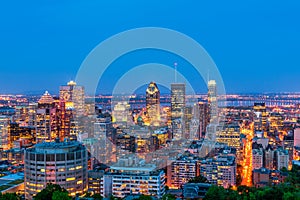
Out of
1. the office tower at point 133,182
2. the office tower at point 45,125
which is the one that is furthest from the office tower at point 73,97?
the office tower at point 133,182

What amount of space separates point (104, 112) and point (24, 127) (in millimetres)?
3095

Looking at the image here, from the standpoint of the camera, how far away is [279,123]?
18141mm

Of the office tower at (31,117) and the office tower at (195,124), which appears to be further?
the office tower at (31,117)

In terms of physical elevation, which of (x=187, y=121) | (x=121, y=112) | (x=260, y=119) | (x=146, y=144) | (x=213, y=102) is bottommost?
(x=146, y=144)

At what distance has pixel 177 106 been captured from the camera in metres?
17.1

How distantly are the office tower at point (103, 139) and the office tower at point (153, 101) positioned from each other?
306 cm

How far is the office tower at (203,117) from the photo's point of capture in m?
14.6

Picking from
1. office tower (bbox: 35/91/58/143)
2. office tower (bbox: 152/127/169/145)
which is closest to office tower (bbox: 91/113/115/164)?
office tower (bbox: 152/127/169/145)

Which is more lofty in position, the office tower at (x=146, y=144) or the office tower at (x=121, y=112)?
the office tower at (x=121, y=112)

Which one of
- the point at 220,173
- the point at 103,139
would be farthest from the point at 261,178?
the point at 103,139

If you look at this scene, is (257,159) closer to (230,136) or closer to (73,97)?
(230,136)

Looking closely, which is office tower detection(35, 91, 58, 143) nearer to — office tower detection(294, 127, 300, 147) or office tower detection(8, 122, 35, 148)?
office tower detection(8, 122, 35, 148)

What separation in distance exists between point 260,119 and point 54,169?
13145 mm

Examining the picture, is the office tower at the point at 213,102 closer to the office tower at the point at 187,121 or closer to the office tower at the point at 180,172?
the office tower at the point at 187,121
